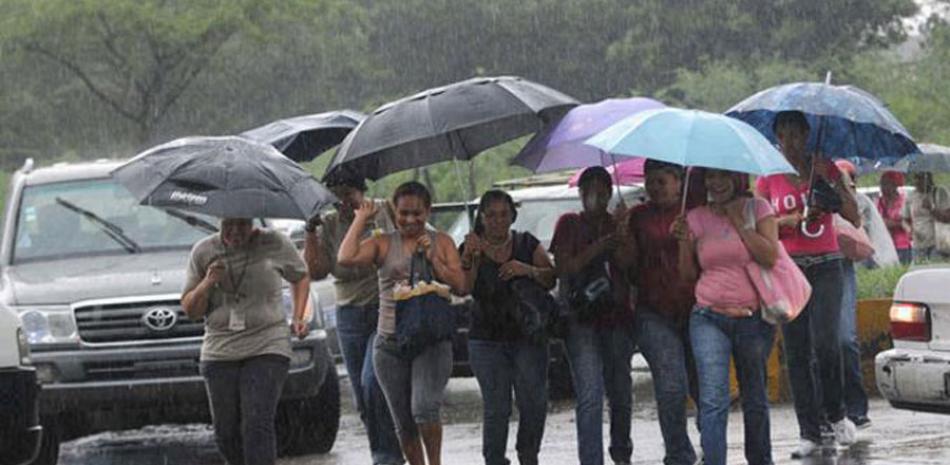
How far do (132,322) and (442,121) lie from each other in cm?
332

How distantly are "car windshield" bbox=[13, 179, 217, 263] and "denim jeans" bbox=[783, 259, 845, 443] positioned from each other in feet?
13.3

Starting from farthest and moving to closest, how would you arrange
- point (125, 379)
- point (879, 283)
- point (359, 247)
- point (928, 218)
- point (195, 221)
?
point (928, 218) → point (879, 283) → point (195, 221) → point (125, 379) → point (359, 247)

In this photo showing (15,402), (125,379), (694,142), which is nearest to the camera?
(694,142)

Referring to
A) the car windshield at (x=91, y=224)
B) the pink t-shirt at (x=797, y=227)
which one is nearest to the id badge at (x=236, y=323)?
the pink t-shirt at (x=797, y=227)

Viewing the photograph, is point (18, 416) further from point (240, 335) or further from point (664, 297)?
point (664, 297)

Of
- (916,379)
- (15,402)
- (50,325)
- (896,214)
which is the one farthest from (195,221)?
(896,214)

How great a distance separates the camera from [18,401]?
10.2 m

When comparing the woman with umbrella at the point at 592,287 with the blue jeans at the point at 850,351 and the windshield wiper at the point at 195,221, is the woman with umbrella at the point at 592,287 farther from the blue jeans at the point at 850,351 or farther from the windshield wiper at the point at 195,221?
the windshield wiper at the point at 195,221

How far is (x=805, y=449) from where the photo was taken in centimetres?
1116

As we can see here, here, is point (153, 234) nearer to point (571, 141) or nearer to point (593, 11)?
point (571, 141)

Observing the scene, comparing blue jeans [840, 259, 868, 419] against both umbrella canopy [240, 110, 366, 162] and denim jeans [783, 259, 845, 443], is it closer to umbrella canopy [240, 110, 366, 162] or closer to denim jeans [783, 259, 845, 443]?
denim jeans [783, 259, 845, 443]

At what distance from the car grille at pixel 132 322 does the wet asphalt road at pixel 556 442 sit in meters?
0.99

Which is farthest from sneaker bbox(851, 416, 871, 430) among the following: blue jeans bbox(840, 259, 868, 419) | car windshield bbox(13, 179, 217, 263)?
car windshield bbox(13, 179, 217, 263)

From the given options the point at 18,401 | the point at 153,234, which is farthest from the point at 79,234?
the point at 18,401
